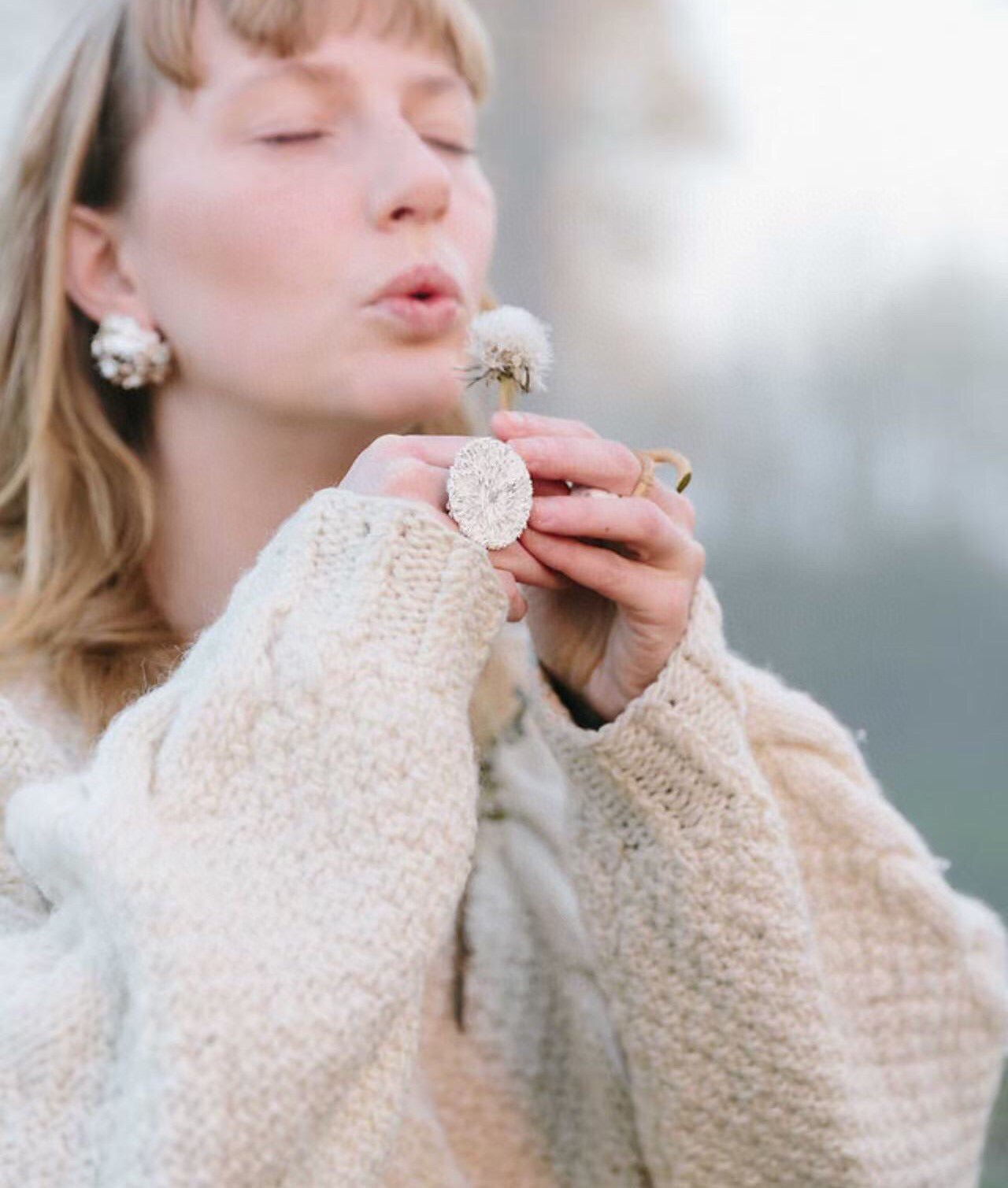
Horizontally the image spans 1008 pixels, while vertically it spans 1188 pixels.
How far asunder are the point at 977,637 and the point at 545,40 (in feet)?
3.35

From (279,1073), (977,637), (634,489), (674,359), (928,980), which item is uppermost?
(674,359)

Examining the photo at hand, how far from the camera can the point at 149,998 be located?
0.60m

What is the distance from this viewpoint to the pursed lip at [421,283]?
0.95 m

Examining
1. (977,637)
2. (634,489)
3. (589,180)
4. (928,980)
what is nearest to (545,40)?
(589,180)

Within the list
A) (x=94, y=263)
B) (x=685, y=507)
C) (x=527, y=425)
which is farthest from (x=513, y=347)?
(x=94, y=263)

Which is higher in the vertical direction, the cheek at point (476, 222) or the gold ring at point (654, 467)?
the cheek at point (476, 222)

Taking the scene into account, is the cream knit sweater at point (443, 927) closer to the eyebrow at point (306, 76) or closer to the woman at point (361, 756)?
the woman at point (361, 756)

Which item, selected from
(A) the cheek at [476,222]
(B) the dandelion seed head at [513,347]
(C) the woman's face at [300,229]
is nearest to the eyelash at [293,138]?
(C) the woman's face at [300,229]

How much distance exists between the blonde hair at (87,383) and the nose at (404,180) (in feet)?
0.33

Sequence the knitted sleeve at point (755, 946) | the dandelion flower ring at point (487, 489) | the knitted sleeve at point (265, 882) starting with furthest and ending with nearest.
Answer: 1. the knitted sleeve at point (755, 946)
2. the dandelion flower ring at point (487, 489)
3. the knitted sleeve at point (265, 882)

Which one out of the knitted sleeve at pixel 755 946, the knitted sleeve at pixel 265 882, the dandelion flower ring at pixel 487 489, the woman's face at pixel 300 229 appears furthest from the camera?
the woman's face at pixel 300 229

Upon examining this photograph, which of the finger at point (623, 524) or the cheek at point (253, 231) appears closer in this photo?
the finger at point (623, 524)

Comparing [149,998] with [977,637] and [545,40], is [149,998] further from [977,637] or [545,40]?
[545,40]

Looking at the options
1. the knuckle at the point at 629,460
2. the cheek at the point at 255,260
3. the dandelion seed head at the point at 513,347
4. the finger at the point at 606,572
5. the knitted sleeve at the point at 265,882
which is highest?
the cheek at the point at 255,260
